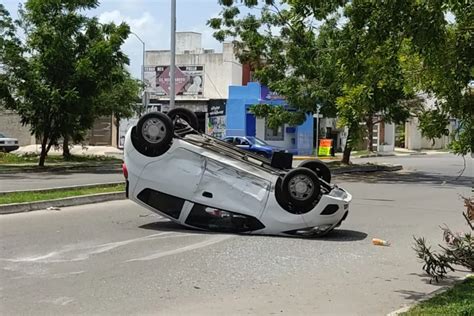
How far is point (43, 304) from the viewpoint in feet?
20.0

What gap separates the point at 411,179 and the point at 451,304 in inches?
733

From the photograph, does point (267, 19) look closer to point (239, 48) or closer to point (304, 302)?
point (239, 48)

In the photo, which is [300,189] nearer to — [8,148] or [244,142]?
[244,142]

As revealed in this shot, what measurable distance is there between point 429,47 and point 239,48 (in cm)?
2275

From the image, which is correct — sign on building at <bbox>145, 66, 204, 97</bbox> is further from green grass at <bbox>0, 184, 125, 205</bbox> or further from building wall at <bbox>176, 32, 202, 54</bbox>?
green grass at <bbox>0, 184, 125, 205</bbox>

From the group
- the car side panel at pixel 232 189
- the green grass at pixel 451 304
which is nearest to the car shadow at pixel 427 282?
the green grass at pixel 451 304

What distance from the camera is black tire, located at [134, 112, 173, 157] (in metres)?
10.1

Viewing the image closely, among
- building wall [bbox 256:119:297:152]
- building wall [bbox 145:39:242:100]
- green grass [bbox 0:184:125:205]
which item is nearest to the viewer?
green grass [bbox 0:184:125:205]

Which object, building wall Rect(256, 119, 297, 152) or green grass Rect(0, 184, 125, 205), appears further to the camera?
building wall Rect(256, 119, 297, 152)

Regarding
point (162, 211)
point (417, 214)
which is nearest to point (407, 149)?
point (417, 214)

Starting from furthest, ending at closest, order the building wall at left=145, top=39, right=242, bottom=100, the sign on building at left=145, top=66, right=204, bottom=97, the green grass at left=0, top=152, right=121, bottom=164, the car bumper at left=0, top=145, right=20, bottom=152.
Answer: the building wall at left=145, top=39, right=242, bottom=100, the sign on building at left=145, top=66, right=204, bottom=97, the car bumper at left=0, top=145, right=20, bottom=152, the green grass at left=0, top=152, right=121, bottom=164

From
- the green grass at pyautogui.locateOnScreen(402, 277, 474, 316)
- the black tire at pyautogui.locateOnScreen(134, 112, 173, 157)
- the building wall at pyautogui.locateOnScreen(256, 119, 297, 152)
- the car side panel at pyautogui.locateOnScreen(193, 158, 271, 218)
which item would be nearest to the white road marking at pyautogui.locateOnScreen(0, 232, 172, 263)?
the car side panel at pyautogui.locateOnScreen(193, 158, 271, 218)

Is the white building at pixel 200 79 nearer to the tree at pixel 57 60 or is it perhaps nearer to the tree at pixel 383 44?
the tree at pixel 57 60

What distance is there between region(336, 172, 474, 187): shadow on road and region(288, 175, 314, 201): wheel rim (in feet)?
42.6
